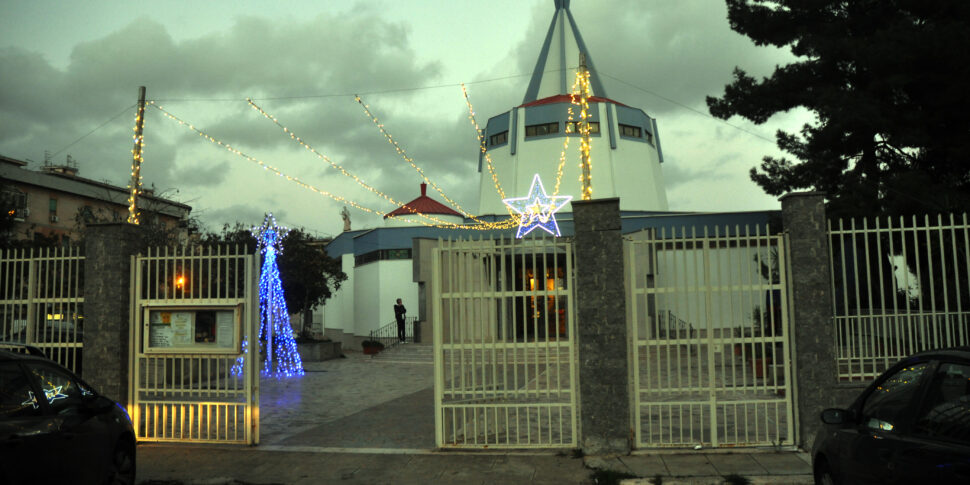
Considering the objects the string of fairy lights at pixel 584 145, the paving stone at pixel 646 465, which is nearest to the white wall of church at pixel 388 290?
the string of fairy lights at pixel 584 145

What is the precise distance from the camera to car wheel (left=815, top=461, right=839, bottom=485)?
480 cm

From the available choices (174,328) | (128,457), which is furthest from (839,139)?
(128,457)

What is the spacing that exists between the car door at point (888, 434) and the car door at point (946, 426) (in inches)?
2.8

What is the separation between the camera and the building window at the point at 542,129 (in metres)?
43.1

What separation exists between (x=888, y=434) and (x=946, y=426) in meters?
0.46

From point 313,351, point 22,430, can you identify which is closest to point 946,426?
point 22,430

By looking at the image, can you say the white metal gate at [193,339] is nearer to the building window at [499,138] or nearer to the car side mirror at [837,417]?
the car side mirror at [837,417]

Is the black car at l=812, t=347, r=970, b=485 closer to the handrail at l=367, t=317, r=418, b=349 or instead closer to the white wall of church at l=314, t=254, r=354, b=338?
the handrail at l=367, t=317, r=418, b=349

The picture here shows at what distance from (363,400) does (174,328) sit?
5631 millimetres

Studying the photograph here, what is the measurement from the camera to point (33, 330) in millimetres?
8891

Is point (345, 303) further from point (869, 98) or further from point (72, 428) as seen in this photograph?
point (72, 428)

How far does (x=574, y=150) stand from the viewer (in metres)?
42.6

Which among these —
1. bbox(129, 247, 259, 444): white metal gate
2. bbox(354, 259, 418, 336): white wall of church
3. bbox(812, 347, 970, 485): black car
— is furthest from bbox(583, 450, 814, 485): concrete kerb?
bbox(354, 259, 418, 336): white wall of church

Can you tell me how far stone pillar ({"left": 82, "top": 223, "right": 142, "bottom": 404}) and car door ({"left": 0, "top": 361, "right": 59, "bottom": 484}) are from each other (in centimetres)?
362
